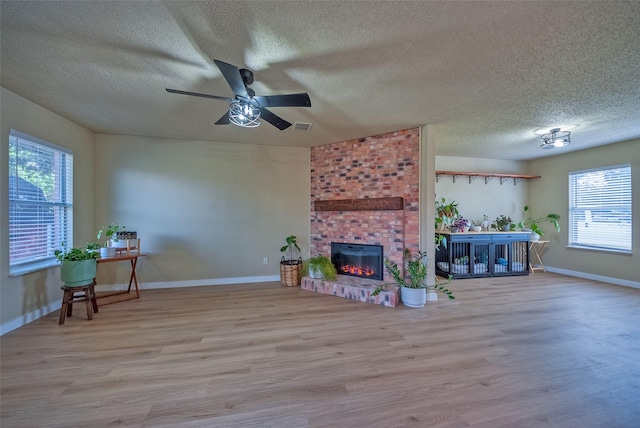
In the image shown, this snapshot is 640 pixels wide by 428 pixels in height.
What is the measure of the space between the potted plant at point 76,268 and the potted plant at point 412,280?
143 inches

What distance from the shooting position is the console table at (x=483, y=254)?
16.6 feet

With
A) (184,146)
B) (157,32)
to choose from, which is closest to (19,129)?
(184,146)

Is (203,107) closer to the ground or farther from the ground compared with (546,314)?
farther from the ground

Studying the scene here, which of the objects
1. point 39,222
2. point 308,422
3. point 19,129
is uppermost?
point 19,129

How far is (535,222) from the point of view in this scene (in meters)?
5.86

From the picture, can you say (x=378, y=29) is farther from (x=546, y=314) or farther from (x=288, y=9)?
(x=546, y=314)

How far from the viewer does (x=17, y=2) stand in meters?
1.55

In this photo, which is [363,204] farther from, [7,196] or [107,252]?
[7,196]

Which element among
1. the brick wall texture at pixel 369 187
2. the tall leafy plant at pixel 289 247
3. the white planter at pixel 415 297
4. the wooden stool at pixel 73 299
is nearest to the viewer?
the wooden stool at pixel 73 299

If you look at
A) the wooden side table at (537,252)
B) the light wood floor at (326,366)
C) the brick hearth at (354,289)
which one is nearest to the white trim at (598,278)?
the wooden side table at (537,252)

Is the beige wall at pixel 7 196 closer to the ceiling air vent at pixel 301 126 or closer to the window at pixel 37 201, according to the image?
the window at pixel 37 201

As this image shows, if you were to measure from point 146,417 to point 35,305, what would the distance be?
277 centimetres

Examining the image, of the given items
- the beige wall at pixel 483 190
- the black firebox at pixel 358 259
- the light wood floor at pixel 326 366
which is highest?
the beige wall at pixel 483 190

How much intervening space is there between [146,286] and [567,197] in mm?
8404
